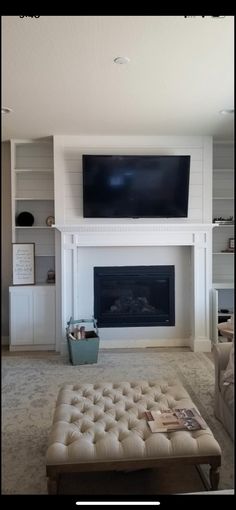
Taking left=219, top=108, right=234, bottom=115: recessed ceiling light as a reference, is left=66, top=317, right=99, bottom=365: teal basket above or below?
below

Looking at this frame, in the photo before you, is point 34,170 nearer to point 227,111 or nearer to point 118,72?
point 118,72

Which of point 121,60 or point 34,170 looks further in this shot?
point 34,170

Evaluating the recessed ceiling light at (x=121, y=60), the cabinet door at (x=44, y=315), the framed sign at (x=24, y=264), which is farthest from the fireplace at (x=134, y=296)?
the recessed ceiling light at (x=121, y=60)

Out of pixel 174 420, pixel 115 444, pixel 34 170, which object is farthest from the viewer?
pixel 34 170

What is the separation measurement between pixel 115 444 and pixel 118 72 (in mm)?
2158

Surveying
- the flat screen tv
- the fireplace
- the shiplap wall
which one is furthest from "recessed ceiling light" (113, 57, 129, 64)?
the fireplace

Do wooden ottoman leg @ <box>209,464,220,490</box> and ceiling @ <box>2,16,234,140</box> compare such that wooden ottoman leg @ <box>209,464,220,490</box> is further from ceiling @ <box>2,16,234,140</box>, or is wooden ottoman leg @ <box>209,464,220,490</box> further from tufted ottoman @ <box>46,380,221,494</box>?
ceiling @ <box>2,16,234,140</box>

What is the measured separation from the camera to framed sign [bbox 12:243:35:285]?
13.5 ft

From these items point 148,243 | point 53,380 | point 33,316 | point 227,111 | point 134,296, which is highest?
point 227,111

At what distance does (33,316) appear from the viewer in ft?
13.3

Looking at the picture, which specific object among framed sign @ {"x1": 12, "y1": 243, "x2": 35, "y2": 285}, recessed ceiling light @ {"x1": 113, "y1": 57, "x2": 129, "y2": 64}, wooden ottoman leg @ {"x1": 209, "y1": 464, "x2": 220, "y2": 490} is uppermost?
recessed ceiling light @ {"x1": 113, "y1": 57, "x2": 129, "y2": 64}

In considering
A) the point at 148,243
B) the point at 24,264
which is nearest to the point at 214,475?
the point at 148,243

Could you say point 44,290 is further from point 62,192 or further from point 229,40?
point 229,40

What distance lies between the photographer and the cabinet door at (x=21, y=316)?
3980mm
